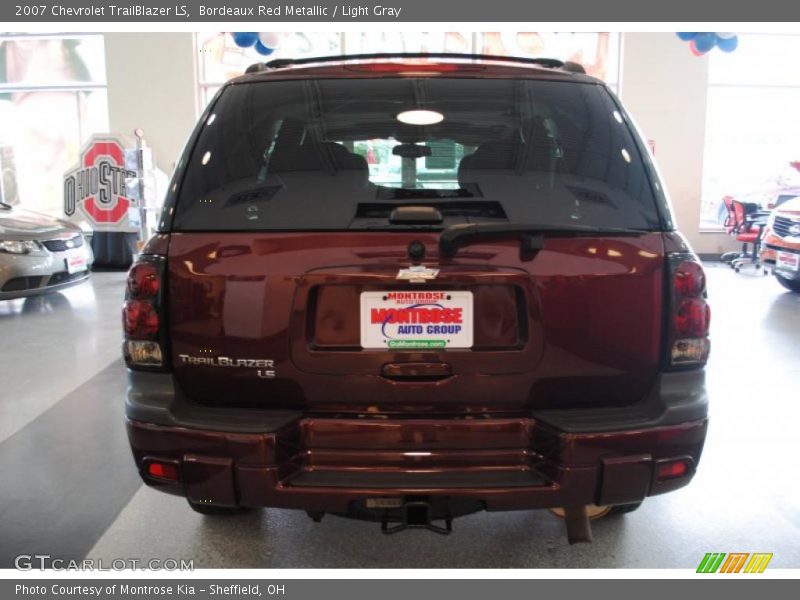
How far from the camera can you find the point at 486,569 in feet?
6.91

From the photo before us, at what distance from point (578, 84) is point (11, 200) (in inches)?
483

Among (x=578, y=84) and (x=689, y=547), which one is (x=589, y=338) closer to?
(x=578, y=84)

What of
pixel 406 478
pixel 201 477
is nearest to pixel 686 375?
pixel 406 478

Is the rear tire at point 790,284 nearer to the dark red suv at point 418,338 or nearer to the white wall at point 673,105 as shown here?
the white wall at point 673,105

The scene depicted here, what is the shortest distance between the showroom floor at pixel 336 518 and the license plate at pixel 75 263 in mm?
2718

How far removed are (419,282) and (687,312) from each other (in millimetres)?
732

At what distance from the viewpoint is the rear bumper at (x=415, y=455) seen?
160 centimetres

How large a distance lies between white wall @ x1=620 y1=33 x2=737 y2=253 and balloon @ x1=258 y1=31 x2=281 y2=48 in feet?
18.3

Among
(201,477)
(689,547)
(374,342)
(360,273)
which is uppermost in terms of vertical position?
(360,273)

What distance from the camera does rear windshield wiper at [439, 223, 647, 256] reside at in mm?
1582

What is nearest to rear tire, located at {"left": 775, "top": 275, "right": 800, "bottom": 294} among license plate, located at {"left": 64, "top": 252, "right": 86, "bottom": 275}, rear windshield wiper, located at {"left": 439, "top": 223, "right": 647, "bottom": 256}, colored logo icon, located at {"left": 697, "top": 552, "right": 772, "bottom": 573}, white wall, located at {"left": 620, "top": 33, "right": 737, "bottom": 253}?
white wall, located at {"left": 620, "top": 33, "right": 737, "bottom": 253}

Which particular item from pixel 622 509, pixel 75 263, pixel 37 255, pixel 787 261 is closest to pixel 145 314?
pixel 622 509

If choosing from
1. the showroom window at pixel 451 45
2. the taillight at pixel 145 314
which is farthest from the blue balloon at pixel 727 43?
the taillight at pixel 145 314

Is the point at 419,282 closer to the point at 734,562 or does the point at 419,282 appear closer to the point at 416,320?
the point at 416,320
